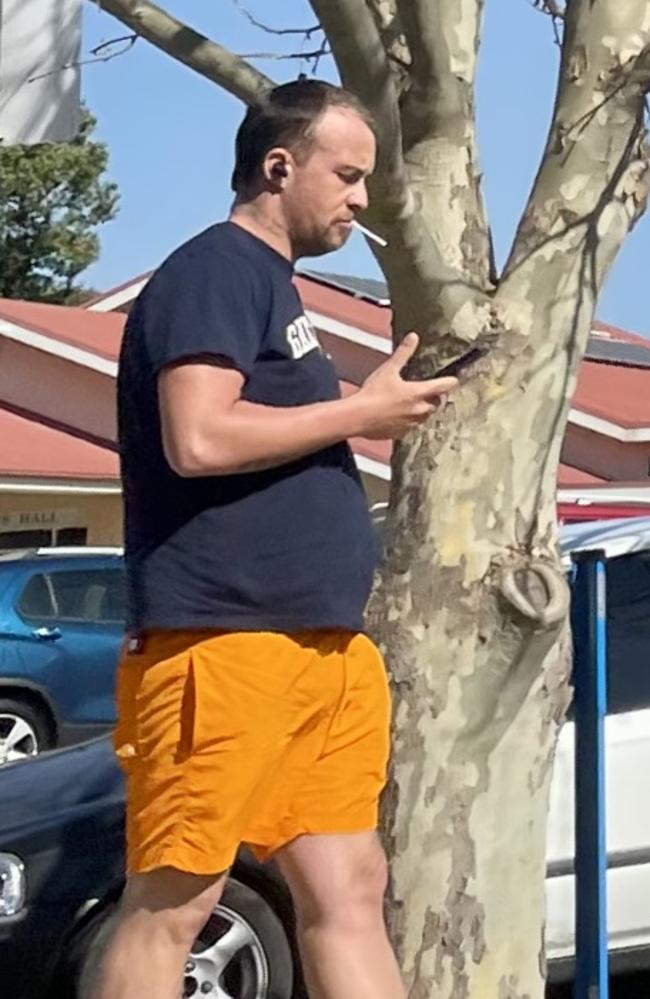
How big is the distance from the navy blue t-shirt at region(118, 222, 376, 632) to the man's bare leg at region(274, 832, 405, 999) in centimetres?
40

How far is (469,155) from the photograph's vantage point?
4.31 metres

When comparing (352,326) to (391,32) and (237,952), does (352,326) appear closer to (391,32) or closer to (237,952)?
(237,952)

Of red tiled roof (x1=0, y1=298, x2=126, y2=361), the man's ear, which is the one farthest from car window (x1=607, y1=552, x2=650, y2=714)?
red tiled roof (x1=0, y1=298, x2=126, y2=361)

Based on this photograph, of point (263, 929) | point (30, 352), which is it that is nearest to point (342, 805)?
Answer: point (263, 929)

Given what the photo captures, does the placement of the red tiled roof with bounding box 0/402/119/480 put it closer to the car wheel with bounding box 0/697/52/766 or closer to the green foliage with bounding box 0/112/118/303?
the car wheel with bounding box 0/697/52/766

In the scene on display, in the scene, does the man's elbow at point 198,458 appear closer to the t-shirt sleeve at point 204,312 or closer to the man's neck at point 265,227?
the t-shirt sleeve at point 204,312

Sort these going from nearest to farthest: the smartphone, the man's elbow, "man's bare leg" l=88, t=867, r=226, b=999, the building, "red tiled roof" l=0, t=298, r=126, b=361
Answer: the man's elbow → "man's bare leg" l=88, t=867, r=226, b=999 → the smartphone → the building → "red tiled roof" l=0, t=298, r=126, b=361

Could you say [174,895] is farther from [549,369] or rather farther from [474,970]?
[549,369]

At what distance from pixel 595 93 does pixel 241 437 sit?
1.38 metres

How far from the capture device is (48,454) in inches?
944

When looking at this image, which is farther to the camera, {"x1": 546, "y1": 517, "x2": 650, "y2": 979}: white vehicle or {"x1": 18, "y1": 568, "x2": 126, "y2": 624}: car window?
{"x1": 18, "y1": 568, "x2": 126, "y2": 624}: car window

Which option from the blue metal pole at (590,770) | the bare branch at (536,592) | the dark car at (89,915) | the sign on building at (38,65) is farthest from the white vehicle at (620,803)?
the sign on building at (38,65)

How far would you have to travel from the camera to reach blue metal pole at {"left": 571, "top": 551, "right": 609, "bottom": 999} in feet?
15.5

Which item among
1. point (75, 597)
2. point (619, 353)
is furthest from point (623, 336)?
point (75, 597)
